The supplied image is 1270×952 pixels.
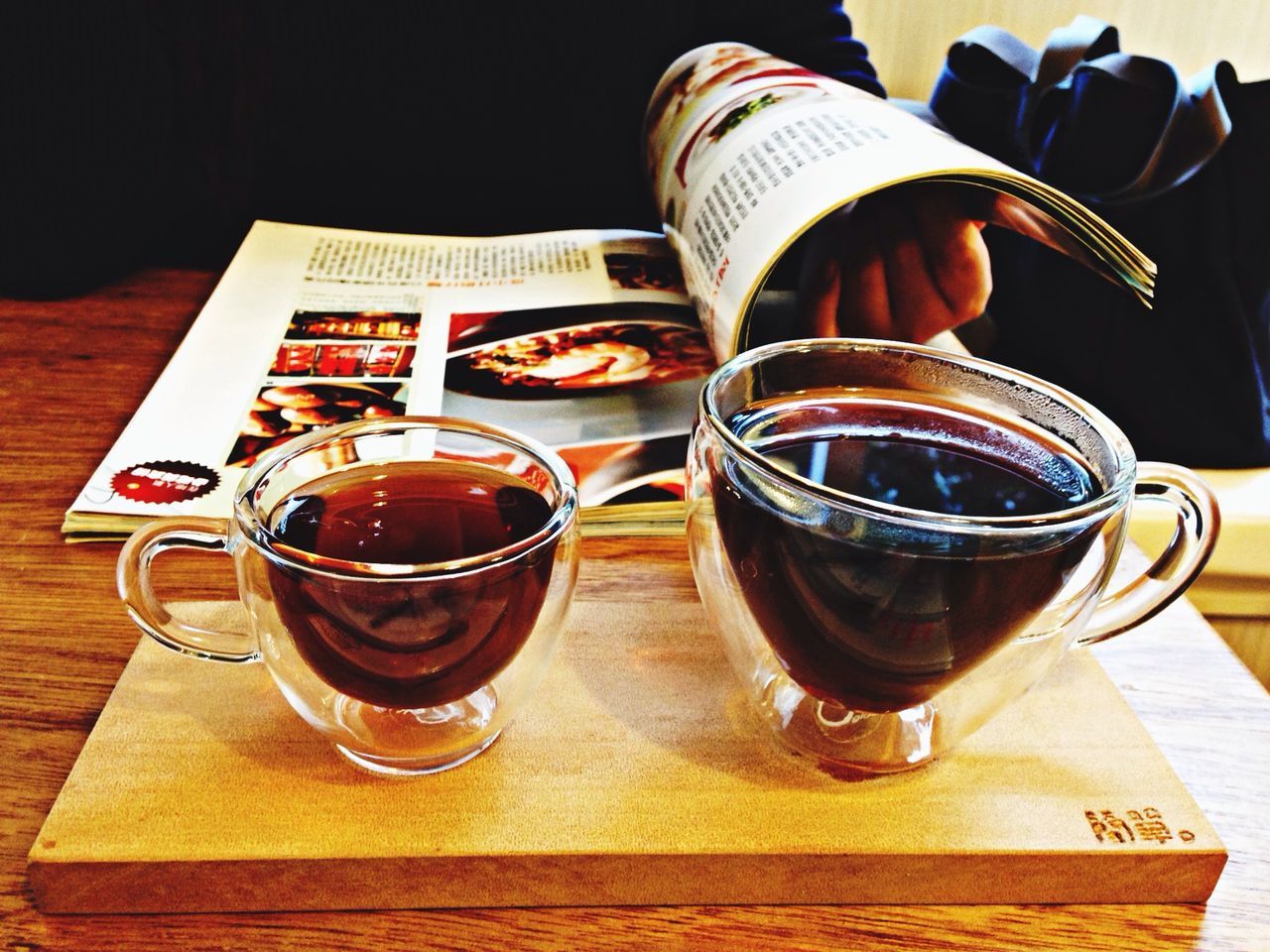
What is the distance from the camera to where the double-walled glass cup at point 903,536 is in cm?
32

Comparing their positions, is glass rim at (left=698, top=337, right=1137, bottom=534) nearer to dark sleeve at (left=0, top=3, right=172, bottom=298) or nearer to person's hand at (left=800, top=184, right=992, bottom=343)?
person's hand at (left=800, top=184, right=992, bottom=343)

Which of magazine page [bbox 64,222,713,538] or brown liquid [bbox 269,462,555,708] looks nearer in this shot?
brown liquid [bbox 269,462,555,708]

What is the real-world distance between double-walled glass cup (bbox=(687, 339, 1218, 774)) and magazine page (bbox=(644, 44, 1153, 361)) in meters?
0.18

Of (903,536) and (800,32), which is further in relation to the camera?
(800,32)

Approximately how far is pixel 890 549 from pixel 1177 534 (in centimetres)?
15

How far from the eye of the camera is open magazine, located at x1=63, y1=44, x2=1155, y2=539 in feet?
1.78

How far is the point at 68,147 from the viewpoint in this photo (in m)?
0.82

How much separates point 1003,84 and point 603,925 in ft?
2.80

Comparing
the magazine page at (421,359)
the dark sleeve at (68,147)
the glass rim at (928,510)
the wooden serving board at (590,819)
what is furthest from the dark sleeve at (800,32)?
the wooden serving board at (590,819)

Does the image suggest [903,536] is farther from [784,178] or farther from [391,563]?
[784,178]

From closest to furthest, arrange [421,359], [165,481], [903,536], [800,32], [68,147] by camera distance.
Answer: [903,536]
[165,481]
[421,359]
[68,147]
[800,32]

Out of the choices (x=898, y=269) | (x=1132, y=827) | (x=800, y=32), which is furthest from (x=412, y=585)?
(x=800, y=32)

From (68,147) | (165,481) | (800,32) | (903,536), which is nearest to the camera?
(903,536)

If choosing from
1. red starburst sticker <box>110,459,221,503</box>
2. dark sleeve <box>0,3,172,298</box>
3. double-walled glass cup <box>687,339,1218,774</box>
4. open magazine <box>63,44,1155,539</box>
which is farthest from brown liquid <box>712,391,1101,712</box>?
dark sleeve <box>0,3,172,298</box>
